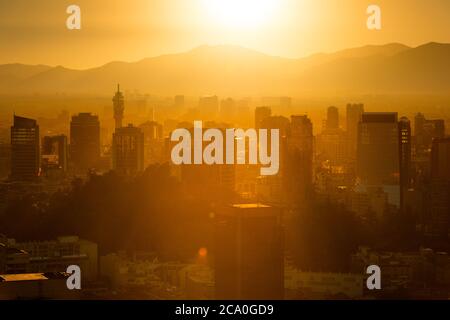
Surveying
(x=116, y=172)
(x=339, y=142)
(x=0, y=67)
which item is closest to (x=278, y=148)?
(x=339, y=142)

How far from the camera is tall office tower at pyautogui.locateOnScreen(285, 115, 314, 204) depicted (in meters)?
10.5

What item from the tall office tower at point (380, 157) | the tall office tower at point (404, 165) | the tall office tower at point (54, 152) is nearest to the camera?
the tall office tower at point (54, 152)

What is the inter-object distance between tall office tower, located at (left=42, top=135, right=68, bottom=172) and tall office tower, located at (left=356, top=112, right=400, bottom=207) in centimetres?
280

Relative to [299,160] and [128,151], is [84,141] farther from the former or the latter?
[299,160]

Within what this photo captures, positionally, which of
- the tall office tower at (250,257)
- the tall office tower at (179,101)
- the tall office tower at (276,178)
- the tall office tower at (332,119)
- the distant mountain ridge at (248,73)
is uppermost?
the distant mountain ridge at (248,73)

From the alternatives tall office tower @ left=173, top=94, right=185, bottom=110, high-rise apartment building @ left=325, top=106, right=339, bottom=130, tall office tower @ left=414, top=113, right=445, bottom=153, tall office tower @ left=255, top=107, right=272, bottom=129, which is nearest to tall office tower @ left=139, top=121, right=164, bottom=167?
tall office tower @ left=173, top=94, right=185, bottom=110

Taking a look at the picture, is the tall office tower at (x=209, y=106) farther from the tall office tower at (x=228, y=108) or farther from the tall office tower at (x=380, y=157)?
the tall office tower at (x=380, y=157)

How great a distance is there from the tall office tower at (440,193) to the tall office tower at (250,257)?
129 inches

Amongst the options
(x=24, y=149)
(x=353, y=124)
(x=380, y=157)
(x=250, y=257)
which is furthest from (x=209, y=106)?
(x=250, y=257)

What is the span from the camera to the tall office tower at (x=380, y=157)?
11062mm

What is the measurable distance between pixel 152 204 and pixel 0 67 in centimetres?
308

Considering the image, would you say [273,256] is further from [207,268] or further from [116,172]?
[116,172]

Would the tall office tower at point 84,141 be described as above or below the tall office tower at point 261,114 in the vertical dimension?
below

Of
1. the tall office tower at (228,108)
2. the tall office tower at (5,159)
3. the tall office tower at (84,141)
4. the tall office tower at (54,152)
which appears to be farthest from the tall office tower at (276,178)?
the tall office tower at (5,159)
